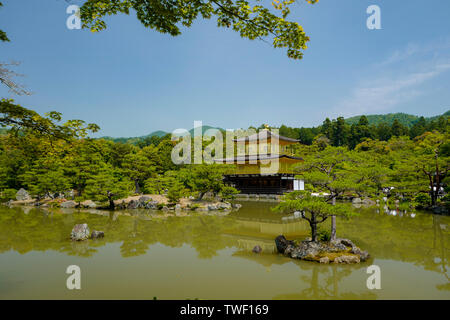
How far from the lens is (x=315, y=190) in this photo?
7.58 m

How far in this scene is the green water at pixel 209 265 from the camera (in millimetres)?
4891

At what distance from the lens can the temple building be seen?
24828 millimetres

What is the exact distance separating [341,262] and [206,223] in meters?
7.39

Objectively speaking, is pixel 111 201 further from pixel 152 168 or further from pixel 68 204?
pixel 152 168

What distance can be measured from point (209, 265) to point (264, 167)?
19.6 meters

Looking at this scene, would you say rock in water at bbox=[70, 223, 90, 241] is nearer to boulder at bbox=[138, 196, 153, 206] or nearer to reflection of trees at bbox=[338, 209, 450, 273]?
boulder at bbox=[138, 196, 153, 206]

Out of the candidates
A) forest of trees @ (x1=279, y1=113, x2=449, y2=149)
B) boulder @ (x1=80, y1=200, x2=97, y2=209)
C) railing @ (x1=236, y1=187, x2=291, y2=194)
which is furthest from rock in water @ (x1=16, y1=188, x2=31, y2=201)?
forest of trees @ (x1=279, y1=113, x2=449, y2=149)

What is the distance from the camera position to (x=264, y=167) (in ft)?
83.4

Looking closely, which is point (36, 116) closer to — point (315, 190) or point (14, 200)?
point (315, 190)

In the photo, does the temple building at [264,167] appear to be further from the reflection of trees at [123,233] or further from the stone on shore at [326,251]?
the stone on shore at [326,251]

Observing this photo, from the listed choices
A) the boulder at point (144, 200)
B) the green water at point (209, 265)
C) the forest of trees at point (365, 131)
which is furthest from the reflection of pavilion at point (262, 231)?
the forest of trees at point (365, 131)

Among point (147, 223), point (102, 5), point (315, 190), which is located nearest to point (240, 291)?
point (315, 190)

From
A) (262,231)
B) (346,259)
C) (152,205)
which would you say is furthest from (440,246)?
(152,205)

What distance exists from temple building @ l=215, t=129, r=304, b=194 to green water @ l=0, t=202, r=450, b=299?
13292 mm
